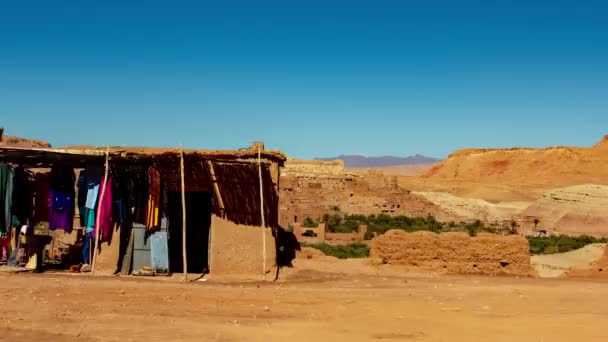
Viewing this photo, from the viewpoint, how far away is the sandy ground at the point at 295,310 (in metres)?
7.89

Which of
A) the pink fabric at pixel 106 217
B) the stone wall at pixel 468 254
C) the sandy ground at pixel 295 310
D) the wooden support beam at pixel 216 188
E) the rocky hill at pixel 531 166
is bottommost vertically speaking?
the sandy ground at pixel 295 310

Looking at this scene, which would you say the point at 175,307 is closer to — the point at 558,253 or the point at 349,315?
the point at 349,315

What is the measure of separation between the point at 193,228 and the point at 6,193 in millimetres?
4352

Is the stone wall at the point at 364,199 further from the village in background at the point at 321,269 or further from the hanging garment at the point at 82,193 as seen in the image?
the hanging garment at the point at 82,193

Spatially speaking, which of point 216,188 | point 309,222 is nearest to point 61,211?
point 216,188

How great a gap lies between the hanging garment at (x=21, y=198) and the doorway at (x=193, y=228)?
9.99ft

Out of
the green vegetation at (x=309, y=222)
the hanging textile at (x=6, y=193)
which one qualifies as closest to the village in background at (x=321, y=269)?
the hanging textile at (x=6, y=193)

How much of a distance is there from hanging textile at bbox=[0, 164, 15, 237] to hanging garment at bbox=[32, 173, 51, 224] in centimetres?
60

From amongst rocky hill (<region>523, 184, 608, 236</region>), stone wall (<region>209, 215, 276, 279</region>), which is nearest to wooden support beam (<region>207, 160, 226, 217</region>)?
stone wall (<region>209, 215, 276, 279</region>)

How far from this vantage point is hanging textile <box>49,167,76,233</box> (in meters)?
13.4

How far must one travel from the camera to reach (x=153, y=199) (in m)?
13.0

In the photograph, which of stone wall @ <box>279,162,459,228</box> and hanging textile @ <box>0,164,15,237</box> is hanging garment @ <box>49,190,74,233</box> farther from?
stone wall @ <box>279,162,459,228</box>

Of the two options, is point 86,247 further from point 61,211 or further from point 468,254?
point 468,254

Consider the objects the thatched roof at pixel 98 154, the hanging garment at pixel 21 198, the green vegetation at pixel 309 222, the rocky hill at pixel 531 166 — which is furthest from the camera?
the rocky hill at pixel 531 166
